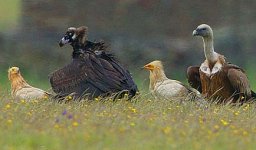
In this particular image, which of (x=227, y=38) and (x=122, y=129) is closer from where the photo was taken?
(x=122, y=129)

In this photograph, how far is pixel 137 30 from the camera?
67.0 feet

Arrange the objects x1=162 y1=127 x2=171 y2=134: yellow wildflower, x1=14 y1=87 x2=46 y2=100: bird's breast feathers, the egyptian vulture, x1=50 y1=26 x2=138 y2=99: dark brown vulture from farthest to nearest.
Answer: the egyptian vulture < x1=50 y1=26 x2=138 y2=99: dark brown vulture < x1=14 y1=87 x2=46 y2=100: bird's breast feathers < x1=162 y1=127 x2=171 y2=134: yellow wildflower

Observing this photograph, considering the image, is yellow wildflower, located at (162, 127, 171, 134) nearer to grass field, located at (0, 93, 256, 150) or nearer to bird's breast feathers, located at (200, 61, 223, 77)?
grass field, located at (0, 93, 256, 150)

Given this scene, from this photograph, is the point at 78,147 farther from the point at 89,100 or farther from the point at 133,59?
the point at 133,59

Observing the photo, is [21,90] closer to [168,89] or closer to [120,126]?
[168,89]

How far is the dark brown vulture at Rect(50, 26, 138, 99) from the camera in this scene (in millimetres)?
13445

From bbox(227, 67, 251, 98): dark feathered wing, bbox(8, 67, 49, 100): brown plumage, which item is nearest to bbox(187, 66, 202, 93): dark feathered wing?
bbox(227, 67, 251, 98): dark feathered wing

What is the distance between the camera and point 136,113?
11328 mm

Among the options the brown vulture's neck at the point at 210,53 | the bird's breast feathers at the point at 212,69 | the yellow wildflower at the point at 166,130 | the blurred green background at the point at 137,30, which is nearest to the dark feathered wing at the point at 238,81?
the bird's breast feathers at the point at 212,69

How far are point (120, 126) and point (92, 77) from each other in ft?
11.4

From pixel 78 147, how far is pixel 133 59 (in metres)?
10.7

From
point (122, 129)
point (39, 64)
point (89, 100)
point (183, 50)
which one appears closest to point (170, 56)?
point (183, 50)

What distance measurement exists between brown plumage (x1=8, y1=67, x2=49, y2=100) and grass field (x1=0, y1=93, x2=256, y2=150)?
107cm

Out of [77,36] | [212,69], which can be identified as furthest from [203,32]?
[77,36]
